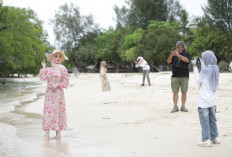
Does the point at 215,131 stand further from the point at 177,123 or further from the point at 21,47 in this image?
the point at 21,47

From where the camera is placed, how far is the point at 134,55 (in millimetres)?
58812

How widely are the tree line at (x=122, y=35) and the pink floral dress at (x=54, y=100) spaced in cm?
2201

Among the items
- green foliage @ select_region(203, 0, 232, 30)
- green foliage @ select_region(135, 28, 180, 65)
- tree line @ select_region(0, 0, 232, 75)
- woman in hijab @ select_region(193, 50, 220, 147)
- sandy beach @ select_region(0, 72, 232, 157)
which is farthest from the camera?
green foliage @ select_region(135, 28, 180, 65)

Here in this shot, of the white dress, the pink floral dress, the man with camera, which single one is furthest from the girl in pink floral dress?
the white dress

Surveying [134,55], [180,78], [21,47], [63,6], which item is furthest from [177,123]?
[63,6]

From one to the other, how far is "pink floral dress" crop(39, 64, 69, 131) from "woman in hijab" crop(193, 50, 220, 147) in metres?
2.66

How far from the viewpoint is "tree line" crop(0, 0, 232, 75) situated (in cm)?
3108

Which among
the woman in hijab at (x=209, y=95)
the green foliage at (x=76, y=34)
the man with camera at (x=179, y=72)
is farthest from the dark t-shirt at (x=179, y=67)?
the green foliage at (x=76, y=34)

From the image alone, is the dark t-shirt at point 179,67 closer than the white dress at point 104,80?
Yes

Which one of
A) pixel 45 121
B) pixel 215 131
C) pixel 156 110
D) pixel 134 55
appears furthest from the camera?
pixel 134 55

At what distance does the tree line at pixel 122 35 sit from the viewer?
31078mm

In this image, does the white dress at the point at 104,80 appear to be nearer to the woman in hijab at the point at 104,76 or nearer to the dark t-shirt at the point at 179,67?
the woman in hijab at the point at 104,76

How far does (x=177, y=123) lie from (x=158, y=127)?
553 millimetres

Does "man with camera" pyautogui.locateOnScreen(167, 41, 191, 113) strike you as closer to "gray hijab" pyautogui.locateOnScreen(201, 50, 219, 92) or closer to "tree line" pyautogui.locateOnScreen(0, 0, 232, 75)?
"gray hijab" pyautogui.locateOnScreen(201, 50, 219, 92)
